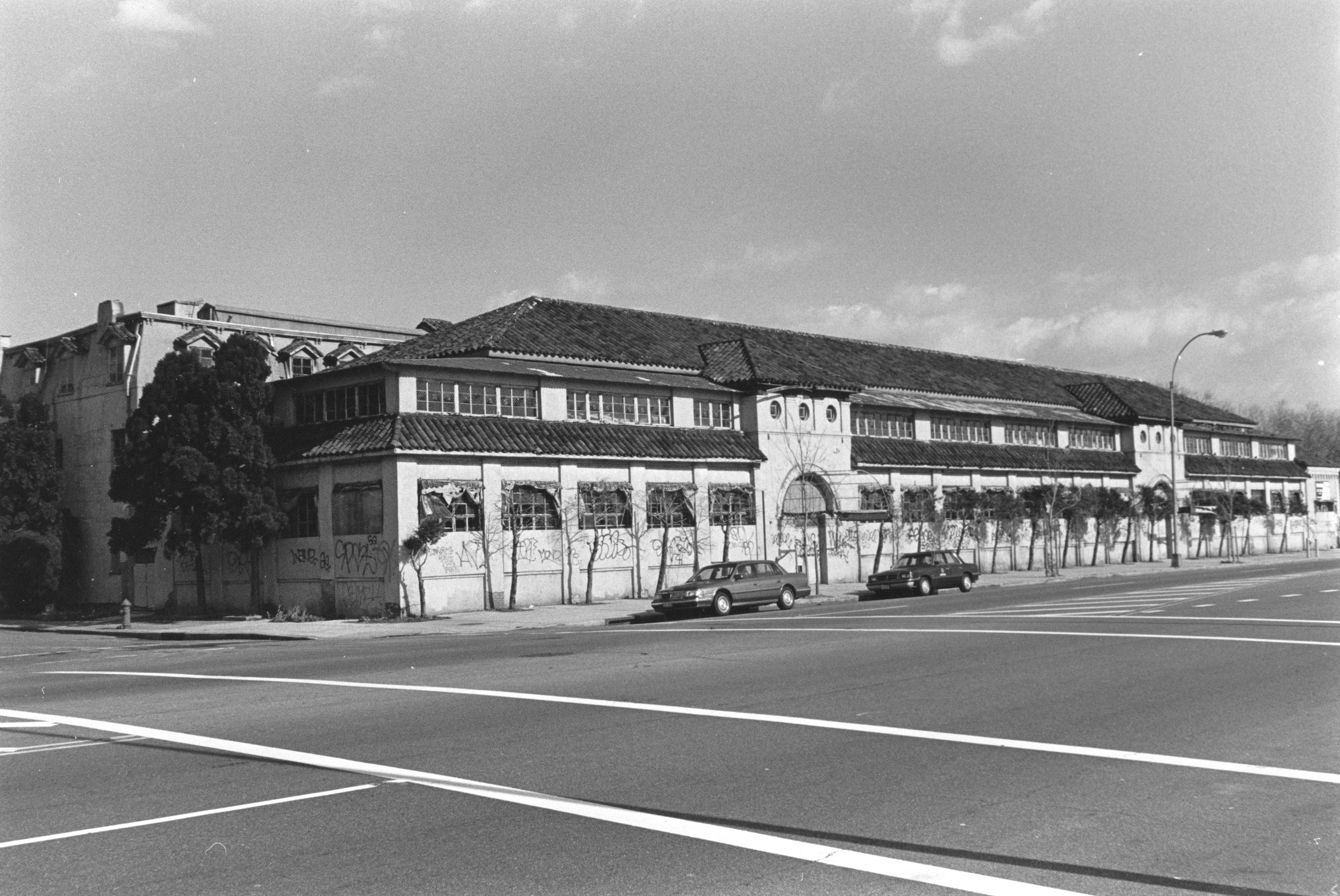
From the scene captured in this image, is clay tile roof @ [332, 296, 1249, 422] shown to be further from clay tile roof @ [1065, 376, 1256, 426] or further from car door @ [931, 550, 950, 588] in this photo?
car door @ [931, 550, 950, 588]

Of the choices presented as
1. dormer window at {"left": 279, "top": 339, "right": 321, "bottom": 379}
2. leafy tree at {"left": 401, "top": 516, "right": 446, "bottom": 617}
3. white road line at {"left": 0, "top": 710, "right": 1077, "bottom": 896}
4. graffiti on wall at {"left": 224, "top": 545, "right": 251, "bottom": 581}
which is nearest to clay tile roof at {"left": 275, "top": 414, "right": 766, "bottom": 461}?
leafy tree at {"left": 401, "top": 516, "right": 446, "bottom": 617}

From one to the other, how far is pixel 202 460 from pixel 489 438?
8410mm

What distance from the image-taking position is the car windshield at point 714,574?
107ft

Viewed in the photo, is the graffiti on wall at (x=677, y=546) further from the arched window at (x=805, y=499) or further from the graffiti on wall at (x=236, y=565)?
the graffiti on wall at (x=236, y=565)

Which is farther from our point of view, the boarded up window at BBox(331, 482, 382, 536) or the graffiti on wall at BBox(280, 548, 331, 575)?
the graffiti on wall at BBox(280, 548, 331, 575)

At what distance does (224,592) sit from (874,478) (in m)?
25.0

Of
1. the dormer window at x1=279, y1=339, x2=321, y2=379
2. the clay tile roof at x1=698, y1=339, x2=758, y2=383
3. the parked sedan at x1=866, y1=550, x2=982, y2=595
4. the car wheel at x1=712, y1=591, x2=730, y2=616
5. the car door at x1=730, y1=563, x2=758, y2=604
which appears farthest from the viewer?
the dormer window at x1=279, y1=339, x2=321, y2=379

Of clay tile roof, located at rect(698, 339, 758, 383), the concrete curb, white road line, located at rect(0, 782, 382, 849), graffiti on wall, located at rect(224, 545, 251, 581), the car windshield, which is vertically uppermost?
clay tile roof, located at rect(698, 339, 758, 383)

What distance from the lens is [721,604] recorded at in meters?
31.8

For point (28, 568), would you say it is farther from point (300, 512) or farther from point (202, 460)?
point (300, 512)

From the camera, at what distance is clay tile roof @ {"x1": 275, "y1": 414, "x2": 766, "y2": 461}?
32906mm

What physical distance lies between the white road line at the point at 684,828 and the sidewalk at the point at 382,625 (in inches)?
662

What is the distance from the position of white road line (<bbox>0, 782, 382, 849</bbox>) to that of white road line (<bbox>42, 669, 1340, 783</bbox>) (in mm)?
4244

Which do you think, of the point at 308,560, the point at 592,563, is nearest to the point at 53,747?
the point at 308,560
